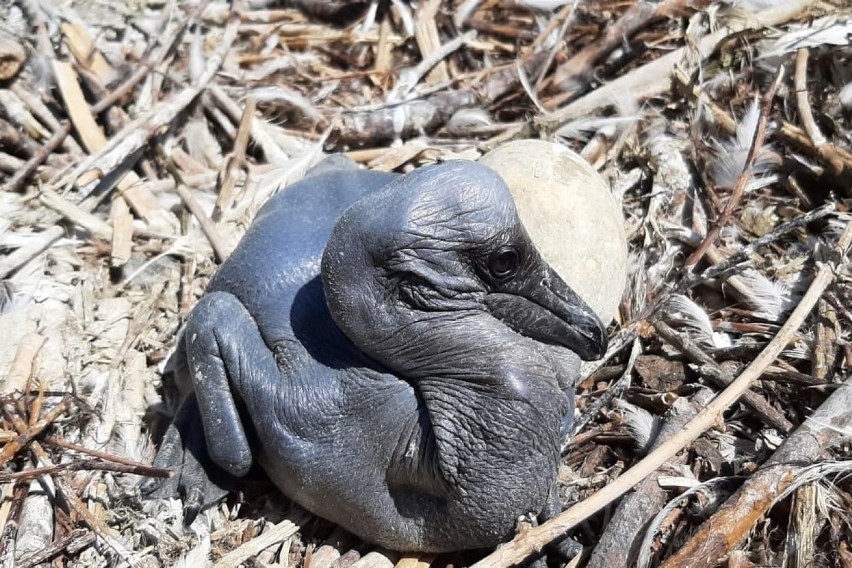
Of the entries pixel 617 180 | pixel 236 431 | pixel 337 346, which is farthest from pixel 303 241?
pixel 617 180

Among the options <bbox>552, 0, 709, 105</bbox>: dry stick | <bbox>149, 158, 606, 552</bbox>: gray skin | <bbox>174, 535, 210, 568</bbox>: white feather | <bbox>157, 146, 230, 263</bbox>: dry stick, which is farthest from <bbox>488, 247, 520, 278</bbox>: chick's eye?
<bbox>552, 0, 709, 105</bbox>: dry stick

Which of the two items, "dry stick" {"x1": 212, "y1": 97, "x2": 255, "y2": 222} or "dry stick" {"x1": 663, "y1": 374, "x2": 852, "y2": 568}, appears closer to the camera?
"dry stick" {"x1": 663, "y1": 374, "x2": 852, "y2": 568}

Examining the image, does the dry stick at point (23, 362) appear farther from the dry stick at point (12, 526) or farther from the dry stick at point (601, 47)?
the dry stick at point (601, 47)

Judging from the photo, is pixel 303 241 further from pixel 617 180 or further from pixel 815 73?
pixel 815 73

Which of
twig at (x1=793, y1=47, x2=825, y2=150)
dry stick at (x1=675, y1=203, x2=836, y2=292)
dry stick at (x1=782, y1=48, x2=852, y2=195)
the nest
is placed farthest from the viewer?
twig at (x1=793, y1=47, x2=825, y2=150)

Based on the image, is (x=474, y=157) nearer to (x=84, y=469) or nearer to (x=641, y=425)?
(x=641, y=425)

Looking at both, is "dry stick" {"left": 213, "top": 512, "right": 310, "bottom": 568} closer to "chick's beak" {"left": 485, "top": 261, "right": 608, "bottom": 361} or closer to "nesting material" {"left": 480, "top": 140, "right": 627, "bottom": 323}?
"chick's beak" {"left": 485, "top": 261, "right": 608, "bottom": 361}

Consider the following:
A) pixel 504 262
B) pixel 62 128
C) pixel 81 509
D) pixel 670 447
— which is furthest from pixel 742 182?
pixel 62 128

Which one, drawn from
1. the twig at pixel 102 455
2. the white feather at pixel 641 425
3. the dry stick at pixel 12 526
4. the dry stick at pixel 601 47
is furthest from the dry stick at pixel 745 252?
the dry stick at pixel 12 526
